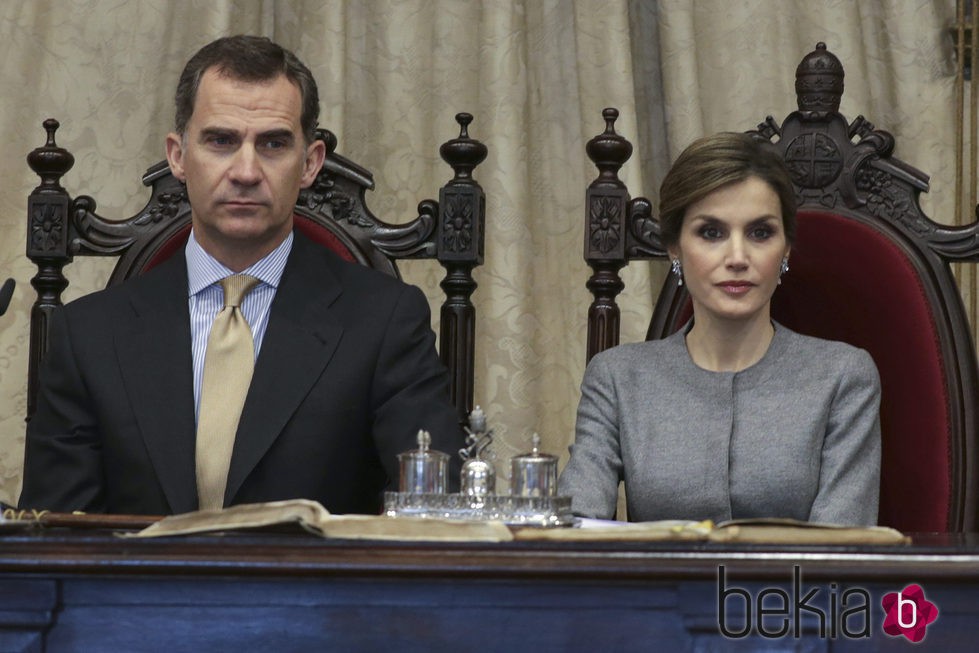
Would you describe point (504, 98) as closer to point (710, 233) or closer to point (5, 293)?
point (710, 233)

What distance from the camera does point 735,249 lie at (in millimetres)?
2174

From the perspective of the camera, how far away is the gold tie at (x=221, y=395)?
2.10 meters

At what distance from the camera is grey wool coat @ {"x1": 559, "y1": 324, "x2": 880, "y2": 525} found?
210 cm

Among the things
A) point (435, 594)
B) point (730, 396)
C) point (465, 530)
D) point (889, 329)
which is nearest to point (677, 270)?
point (730, 396)

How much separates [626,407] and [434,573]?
105 centimetres

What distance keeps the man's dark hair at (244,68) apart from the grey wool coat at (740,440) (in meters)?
0.68

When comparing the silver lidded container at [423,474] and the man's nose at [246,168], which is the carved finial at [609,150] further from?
the silver lidded container at [423,474]

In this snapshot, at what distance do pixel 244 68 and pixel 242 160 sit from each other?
0.54ft

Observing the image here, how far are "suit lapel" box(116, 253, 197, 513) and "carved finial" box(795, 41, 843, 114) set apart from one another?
3.51 feet

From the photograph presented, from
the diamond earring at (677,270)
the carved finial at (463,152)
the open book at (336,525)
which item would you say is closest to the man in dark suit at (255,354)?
the carved finial at (463,152)

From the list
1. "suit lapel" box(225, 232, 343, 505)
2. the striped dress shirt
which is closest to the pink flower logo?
"suit lapel" box(225, 232, 343, 505)

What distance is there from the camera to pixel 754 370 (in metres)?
2.22

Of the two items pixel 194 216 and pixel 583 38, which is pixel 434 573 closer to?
pixel 194 216

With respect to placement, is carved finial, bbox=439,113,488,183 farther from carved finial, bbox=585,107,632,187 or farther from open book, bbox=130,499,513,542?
open book, bbox=130,499,513,542
